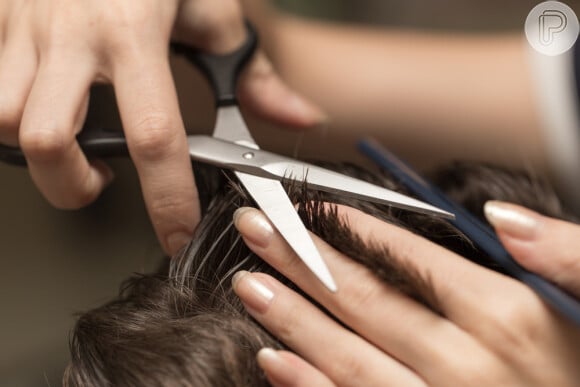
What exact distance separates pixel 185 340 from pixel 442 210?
23 cm

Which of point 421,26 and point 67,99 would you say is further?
point 421,26

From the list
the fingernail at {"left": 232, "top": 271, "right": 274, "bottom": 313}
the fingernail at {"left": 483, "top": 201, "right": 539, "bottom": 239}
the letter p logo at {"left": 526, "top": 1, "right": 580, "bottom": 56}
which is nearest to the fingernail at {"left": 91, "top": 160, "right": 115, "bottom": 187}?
the fingernail at {"left": 232, "top": 271, "right": 274, "bottom": 313}

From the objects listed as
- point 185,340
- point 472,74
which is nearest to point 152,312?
point 185,340

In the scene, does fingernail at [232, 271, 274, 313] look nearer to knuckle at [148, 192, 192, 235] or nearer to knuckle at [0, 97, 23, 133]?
knuckle at [148, 192, 192, 235]

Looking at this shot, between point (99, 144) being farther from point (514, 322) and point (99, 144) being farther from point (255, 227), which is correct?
point (514, 322)

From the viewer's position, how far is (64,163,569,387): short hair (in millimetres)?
Answer: 467

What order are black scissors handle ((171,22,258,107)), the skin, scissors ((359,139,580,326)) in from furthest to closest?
the skin → black scissors handle ((171,22,258,107)) → scissors ((359,139,580,326))

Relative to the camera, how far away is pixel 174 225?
60 cm

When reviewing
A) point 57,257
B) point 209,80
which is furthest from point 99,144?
point 57,257

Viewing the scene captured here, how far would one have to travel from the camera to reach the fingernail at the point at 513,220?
0.47 metres

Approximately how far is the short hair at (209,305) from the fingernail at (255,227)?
34 mm

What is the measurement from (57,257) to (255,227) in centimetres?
64

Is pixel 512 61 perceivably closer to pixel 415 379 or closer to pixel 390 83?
pixel 390 83

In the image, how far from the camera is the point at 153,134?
552 mm
